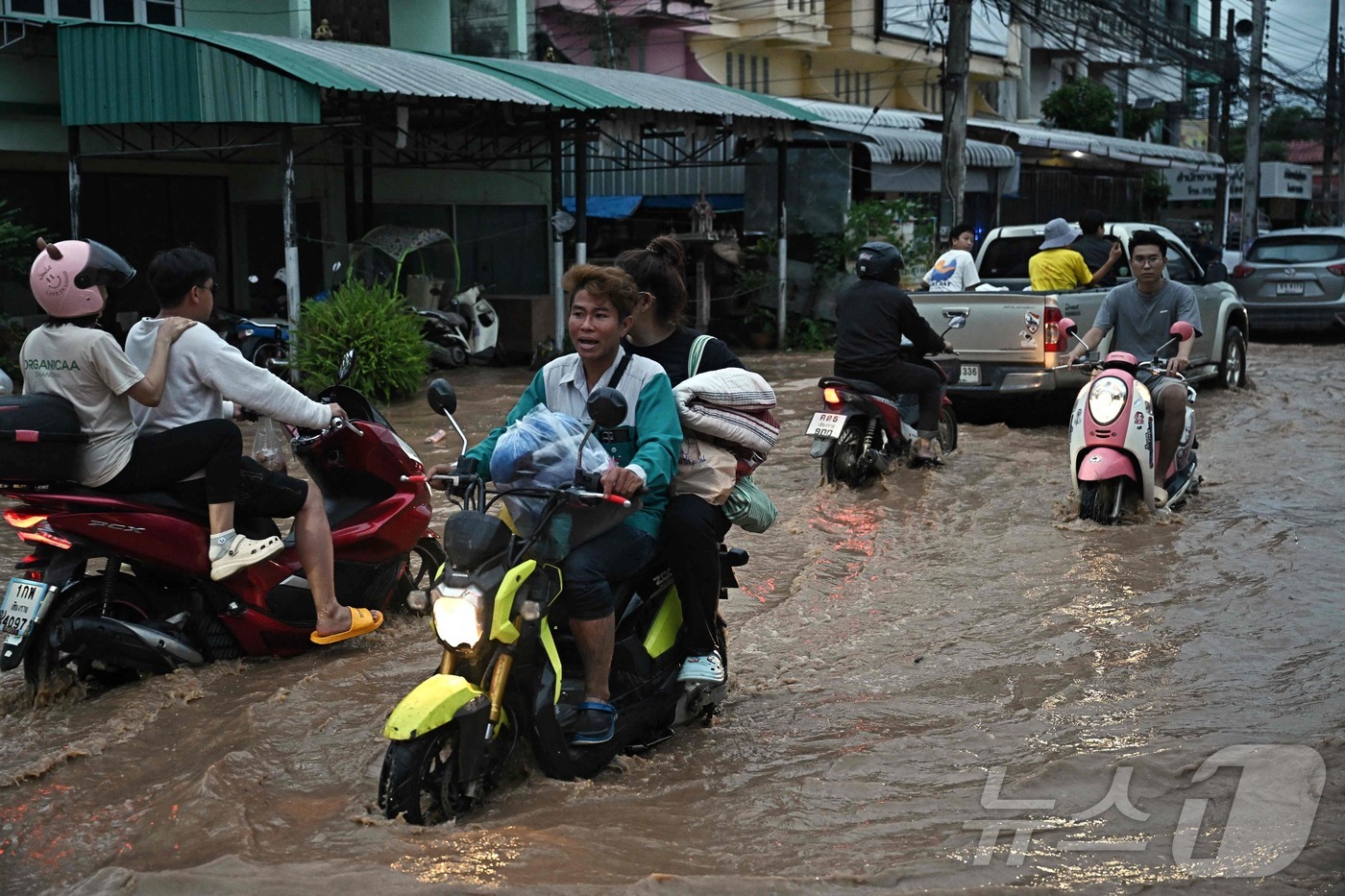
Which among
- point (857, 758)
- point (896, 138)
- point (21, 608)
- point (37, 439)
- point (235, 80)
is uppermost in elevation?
point (896, 138)

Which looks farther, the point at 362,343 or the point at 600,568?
the point at 362,343

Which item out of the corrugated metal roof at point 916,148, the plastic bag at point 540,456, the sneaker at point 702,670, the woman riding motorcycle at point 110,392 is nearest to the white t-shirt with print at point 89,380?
the woman riding motorcycle at point 110,392

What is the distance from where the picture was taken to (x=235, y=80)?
13422 mm

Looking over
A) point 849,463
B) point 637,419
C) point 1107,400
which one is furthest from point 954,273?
point 637,419

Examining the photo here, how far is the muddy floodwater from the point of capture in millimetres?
3795

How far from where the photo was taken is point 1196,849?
386 cm

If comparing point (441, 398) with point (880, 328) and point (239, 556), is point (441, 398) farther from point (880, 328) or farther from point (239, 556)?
point (880, 328)

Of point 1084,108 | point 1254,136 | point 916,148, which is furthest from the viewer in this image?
point 1084,108

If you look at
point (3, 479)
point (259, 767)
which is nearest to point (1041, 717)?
point (259, 767)

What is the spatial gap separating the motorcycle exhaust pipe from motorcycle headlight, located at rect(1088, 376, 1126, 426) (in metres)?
5.32

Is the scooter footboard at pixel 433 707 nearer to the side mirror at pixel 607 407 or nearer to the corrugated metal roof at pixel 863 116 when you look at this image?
the side mirror at pixel 607 407

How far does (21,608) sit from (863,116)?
20.9 meters

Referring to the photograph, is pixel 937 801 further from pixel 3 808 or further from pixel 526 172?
pixel 526 172

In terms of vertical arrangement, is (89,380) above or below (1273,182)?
below
